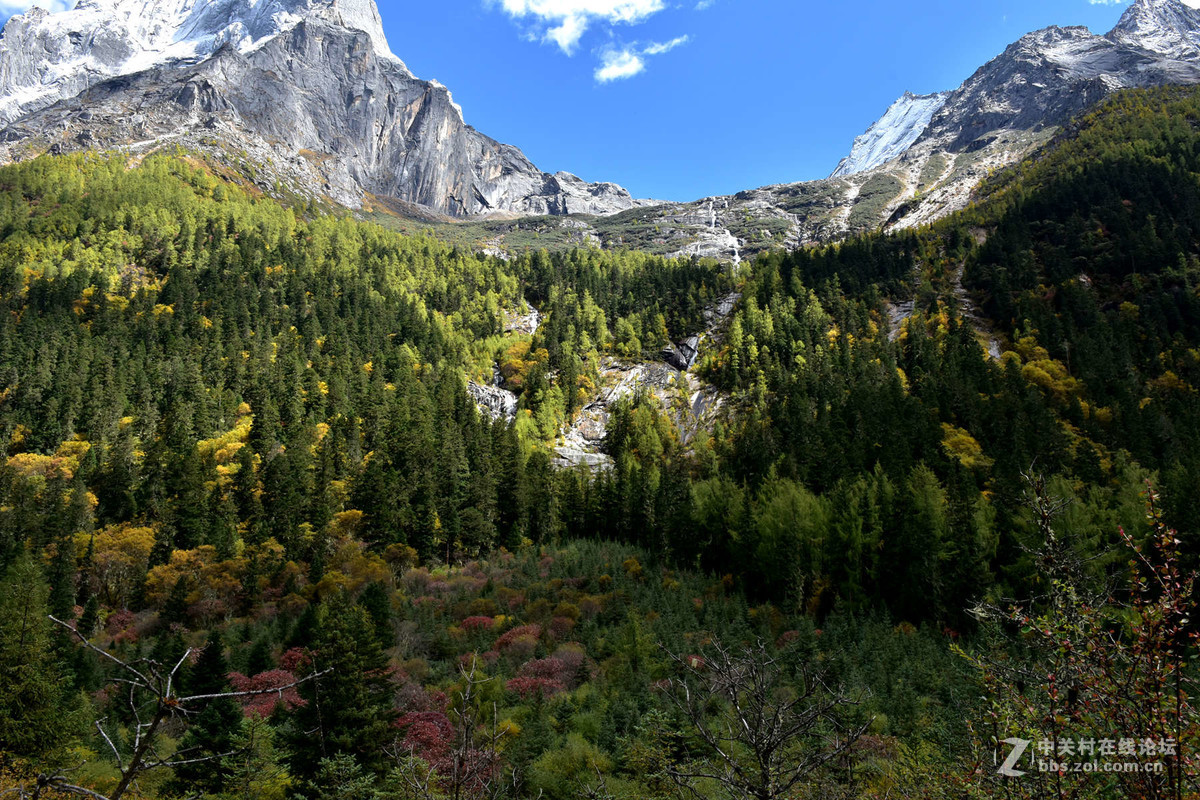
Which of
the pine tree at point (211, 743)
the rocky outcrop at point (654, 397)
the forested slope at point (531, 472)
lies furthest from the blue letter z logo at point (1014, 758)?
the rocky outcrop at point (654, 397)

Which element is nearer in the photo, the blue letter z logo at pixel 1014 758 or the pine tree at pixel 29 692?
the blue letter z logo at pixel 1014 758

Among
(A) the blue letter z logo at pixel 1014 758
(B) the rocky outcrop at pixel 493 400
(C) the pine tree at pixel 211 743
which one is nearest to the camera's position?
(A) the blue letter z logo at pixel 1014 758

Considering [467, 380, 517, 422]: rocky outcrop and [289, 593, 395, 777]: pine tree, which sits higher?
[467, 380, 517, 422]: rocky outcrop

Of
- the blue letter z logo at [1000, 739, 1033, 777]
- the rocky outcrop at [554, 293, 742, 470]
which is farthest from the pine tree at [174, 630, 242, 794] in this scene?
the rocky outcrop at [554, 293, 742, 470]

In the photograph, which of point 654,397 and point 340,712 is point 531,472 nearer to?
point 654,397

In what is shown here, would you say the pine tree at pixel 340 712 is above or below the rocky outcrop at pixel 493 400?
below

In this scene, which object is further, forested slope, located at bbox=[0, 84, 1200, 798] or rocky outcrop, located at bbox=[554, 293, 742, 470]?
rocky outcrop, located at bbox=[554, 293, 742, 470]

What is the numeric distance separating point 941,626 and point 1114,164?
15031 centimetres

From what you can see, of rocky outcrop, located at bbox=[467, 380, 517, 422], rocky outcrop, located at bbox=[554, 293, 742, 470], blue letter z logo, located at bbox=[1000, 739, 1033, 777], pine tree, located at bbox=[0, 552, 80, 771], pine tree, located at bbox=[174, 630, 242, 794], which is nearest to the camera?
blue letter z logo, located at bbox=[1000, 739, 1033, 777]

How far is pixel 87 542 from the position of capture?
5334 centimetres

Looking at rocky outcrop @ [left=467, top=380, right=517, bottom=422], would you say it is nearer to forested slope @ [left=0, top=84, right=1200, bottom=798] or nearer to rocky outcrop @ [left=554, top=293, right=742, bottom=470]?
forested slope @ [left=0, top=84, right=1200, bottom=798]

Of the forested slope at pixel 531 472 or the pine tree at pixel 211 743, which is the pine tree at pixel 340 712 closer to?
the forested slope at pixel 531 472

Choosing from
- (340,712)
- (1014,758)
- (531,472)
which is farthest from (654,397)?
(1014,758)

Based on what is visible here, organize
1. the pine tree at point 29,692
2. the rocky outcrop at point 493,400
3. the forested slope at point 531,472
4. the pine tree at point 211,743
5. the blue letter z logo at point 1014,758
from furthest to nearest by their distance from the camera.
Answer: the rocky outcrop at point 493,400
the forested slope at point 531,472
the pine tree at point 29,692
the pine tree at point 211,743
the blue letter z logo at point 1014,758
